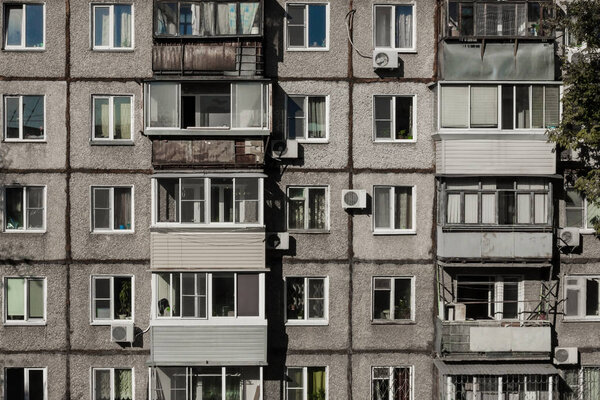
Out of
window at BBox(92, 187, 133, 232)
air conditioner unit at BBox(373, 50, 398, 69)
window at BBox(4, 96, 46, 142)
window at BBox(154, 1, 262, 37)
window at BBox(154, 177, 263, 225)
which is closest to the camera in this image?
window at BBox(154, 1, 262, 37)

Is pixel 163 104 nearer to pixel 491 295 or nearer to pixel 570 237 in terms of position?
pixel 491 295

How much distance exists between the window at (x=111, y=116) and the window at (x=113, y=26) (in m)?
1.60

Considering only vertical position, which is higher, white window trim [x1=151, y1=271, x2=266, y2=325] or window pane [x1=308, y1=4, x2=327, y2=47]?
window pane [x1=308, y1=4, x2=327, y2=47]

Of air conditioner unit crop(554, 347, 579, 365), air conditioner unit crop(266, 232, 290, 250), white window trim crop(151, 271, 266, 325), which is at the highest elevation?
air conditioner unit crop(266, 232, 290, 250)

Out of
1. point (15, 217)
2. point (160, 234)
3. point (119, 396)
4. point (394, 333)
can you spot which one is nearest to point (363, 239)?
point (394, 333)

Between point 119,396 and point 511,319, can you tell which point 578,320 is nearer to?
point 511,319

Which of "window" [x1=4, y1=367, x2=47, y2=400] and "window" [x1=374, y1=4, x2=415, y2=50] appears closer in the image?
"window" [x1=4, y1=367, x2=47, y2=400]

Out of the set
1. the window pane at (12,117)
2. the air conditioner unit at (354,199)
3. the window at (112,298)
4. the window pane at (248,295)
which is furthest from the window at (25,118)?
the air conditioner unit at (354,199)

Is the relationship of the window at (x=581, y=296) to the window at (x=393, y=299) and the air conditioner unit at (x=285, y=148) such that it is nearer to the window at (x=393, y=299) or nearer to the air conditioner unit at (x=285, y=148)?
the window at (x=393, y=299)

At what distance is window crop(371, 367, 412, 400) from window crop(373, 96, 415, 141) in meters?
7.03

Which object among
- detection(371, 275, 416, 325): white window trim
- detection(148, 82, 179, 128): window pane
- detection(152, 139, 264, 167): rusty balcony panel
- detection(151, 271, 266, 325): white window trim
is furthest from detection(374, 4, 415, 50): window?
detection(151, 271, 266, 325): white window trim

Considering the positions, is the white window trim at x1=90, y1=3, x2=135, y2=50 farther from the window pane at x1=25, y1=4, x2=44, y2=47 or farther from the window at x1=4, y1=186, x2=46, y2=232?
the window at x1=4, y1=186, x2=46, y2=232

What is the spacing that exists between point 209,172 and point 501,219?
865 cm

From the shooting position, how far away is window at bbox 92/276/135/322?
61.5ft
